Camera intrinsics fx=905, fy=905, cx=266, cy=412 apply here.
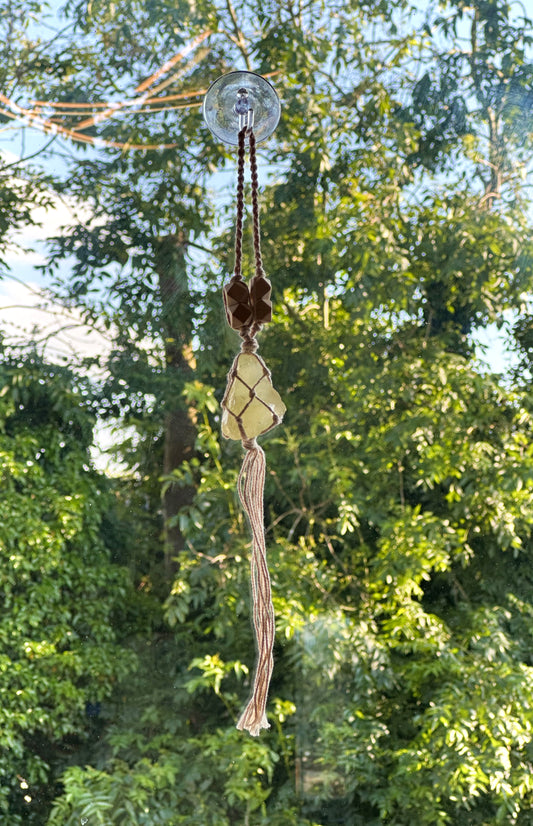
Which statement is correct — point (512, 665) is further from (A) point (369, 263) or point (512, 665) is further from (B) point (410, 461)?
(A) point (369, 263)

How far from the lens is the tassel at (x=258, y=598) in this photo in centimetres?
55

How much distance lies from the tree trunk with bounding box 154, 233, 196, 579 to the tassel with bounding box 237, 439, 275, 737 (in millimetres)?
984

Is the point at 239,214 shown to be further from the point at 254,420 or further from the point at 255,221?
the point at 254,420

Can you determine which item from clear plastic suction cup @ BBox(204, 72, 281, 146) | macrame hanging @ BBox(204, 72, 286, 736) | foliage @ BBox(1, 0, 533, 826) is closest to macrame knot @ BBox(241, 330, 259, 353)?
macrame hanging @ BBox(204, 72, 286, 736)

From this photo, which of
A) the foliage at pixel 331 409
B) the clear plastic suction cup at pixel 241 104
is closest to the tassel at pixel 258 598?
the clear plastic suction cup at pixel 241 104

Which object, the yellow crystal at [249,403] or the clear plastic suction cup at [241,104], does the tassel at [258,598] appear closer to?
the yellow crystal at [249,403]

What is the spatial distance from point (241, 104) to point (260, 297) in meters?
0.22

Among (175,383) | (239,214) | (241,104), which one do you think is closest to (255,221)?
(239,214)

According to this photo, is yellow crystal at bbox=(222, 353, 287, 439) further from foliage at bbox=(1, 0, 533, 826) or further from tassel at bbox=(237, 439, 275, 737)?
foliage at bbox=(1, 0, 533, 826)

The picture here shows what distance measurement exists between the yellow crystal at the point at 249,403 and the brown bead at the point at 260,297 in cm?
3

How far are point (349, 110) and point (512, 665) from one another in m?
0.99

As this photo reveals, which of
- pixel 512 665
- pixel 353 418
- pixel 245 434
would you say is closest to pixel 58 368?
pixel 353 418

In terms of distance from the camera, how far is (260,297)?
1.81 ft

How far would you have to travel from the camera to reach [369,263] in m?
1.52
